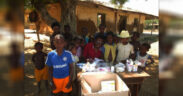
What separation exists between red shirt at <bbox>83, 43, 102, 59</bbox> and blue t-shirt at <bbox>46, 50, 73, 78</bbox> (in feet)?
3.20

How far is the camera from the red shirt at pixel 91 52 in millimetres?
3203

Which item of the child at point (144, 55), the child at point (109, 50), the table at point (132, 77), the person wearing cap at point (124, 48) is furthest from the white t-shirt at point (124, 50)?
the table at point (132, 77)

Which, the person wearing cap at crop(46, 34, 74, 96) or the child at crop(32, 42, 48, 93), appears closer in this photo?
the person wearing cap at crop(46, 34, 74, 96)

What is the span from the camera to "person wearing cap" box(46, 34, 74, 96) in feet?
7.34

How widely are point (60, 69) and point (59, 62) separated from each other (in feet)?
0.34

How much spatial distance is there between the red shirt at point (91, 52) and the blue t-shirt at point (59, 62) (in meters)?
0.97

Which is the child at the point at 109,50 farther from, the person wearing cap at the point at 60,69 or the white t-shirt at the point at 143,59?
the person wearing cap at the point at 60,69

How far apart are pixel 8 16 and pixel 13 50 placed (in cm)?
14

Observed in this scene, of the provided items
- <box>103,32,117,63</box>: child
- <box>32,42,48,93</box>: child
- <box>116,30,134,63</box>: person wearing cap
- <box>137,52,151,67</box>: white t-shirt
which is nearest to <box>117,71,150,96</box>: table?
<box>137,52,151,67</box>: white t-shirt

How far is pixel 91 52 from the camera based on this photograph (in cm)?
325

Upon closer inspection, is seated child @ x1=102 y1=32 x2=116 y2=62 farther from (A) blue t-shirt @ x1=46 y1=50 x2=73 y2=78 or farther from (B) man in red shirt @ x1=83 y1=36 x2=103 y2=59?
(A) blue t-shirt @ x1=46 y1=50 x2=73 y2=78

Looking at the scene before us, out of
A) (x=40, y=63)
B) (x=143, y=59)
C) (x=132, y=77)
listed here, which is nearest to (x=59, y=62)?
(x=132, y=77)

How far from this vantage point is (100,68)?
104 inches

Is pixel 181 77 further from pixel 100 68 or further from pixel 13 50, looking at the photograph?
pixel 100 68
